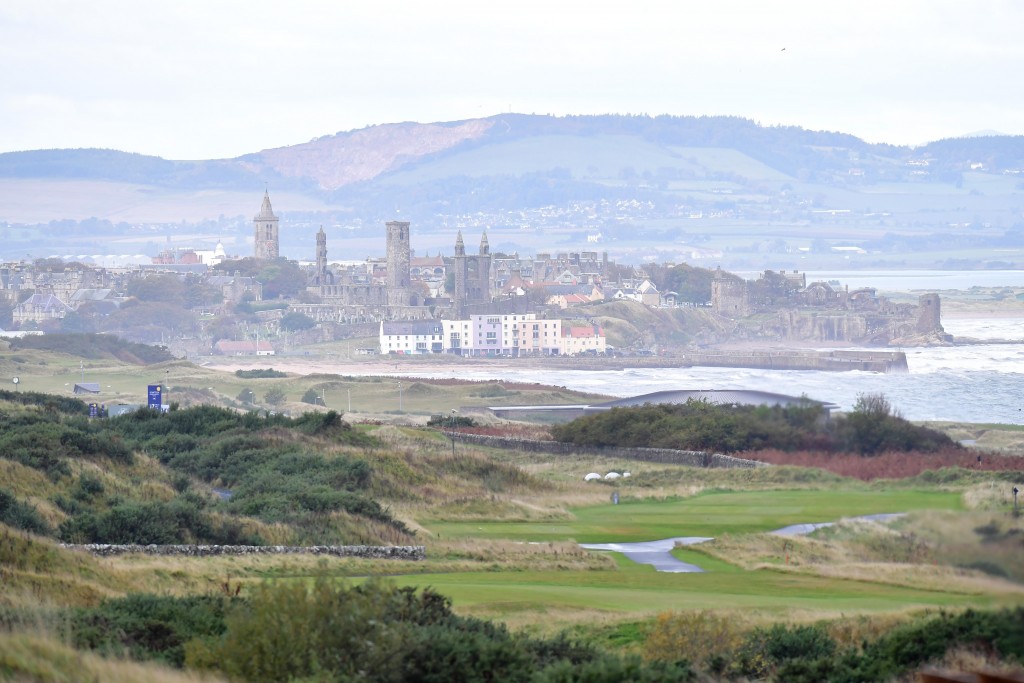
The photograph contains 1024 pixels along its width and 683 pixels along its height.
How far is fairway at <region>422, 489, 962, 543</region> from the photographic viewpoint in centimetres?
2100

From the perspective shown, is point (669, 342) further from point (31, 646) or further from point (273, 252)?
point (31, 646)

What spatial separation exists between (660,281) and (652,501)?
133246 mm

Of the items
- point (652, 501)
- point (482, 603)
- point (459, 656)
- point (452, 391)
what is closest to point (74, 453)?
point (652, 501)

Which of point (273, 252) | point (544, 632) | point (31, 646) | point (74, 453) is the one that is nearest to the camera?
point (31, 646)

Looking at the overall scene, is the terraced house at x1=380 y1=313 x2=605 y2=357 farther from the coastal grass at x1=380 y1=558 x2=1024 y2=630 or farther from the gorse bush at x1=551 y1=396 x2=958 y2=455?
the coastal grass at x1=380 y1=558 x2=1024 y2=630

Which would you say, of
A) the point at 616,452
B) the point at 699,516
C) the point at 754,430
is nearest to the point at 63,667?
the point at 699,516

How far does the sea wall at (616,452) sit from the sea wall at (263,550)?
13335mm

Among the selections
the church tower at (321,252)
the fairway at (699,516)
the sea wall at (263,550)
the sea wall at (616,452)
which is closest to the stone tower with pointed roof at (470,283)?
the church tower at (321,252)

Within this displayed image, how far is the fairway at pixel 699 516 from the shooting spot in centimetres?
2100

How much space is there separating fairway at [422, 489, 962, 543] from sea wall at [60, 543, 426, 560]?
8.83ft

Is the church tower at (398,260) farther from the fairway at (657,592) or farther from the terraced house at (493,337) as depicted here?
the fairway at (657,592)

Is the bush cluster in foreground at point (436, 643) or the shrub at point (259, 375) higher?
the bush cluster in foreground at point (436, 643)

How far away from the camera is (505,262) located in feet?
537

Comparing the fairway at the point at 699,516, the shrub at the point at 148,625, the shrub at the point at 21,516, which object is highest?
the shrub at the point at 148,625
